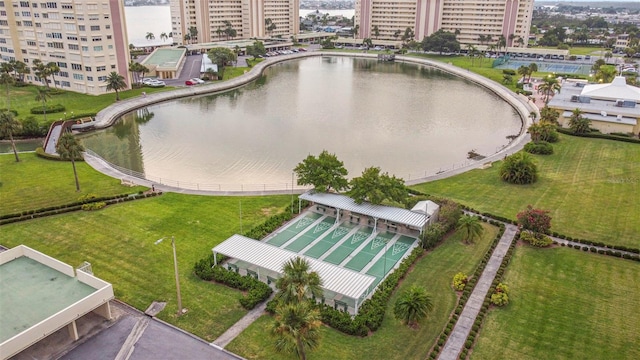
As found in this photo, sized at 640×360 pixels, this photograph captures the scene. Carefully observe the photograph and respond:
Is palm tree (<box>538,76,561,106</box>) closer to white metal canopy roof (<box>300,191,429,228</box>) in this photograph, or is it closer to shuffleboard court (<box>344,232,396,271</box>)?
white metal canopy roof (<box>300,191,429,228</box>)

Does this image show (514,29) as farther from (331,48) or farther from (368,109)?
(368,109)

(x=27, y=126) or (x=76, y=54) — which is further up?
(x=76, y=54)

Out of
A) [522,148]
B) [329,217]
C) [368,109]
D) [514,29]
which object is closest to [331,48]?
[514,29]

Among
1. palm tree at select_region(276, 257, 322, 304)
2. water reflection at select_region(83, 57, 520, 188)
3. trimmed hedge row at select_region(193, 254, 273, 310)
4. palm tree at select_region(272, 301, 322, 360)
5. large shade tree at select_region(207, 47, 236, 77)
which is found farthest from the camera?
large shade tree at select_region(207, 47, 236, 77)

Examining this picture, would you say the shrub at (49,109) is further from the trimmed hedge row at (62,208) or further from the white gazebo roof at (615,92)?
the white gazebo roof at (615,92)

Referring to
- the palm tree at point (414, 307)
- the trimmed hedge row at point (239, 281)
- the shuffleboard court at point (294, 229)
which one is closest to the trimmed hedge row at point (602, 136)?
the shuffleboard court at point (294, 229)

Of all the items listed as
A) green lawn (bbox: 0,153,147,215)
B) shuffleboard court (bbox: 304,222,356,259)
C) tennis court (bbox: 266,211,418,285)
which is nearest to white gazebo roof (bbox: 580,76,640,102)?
tennis court (bbox: 266,211,418,285)
